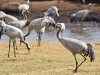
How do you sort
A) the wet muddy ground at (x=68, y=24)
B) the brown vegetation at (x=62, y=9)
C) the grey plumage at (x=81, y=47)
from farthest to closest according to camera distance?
1. the brown vegetation at (x=62, y=9)
2. the wet muddy ground at (x=68, y=24)
3. the grey plumage at (x=81, y=47)

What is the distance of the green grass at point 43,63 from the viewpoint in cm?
1064

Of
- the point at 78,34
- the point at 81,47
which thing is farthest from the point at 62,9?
the point at 81,47

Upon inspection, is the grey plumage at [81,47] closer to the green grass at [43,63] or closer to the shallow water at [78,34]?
the green grass at [43,63]

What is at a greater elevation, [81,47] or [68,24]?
[81,47]

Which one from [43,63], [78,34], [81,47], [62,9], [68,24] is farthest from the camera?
[62,9]

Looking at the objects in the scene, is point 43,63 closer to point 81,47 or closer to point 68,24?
point 81,47

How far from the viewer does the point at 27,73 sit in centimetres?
1045

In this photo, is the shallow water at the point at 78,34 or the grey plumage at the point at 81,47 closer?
the grey plumage at the point at 81,47

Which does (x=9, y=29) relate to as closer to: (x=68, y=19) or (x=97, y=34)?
(x=97, y=34)

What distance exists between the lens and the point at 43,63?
1212cm

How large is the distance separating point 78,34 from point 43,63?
454 inches

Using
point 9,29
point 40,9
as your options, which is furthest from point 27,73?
point 40,9

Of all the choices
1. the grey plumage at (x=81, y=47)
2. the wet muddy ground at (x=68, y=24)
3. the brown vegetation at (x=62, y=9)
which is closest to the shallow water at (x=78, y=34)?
the wet muddy ground at (x=68, y=24)

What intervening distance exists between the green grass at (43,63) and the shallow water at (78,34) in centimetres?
585
